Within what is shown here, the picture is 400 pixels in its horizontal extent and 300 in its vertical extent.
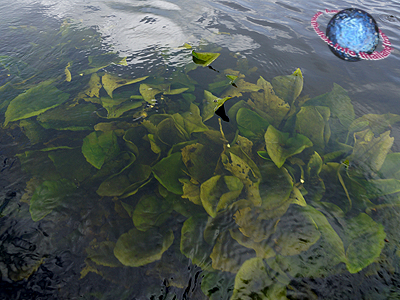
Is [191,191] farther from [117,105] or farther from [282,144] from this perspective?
[117,105]

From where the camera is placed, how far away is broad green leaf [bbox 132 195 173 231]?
3.77 ft

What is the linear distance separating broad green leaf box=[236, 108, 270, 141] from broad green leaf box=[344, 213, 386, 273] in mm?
752

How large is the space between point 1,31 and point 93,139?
2.75 meters

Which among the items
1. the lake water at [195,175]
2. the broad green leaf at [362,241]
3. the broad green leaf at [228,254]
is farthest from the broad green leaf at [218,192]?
the broad green leaf at [362,241]

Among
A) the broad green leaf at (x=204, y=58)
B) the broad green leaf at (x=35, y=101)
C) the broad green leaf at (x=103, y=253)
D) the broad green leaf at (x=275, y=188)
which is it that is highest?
the broad green leaf at (x=204, y=58)

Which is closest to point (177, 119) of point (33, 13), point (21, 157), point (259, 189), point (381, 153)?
point (259, 189)

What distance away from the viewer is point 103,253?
3.46ft

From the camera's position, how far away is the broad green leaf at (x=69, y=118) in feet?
5.17

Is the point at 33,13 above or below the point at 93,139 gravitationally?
above

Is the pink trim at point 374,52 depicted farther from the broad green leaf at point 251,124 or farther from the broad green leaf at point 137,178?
the broad green leaf at point 137,178

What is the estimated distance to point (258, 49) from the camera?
2.44m

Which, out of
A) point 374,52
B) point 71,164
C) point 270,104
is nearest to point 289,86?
point 270,104

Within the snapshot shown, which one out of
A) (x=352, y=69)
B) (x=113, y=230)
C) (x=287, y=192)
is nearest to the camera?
(x=113, y=230)

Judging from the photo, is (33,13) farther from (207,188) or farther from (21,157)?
(207,188)
